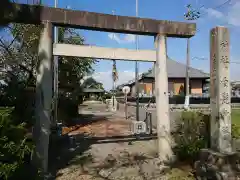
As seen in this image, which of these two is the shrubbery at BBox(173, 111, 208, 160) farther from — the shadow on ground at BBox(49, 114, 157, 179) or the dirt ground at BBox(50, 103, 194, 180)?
the shadow on ground at BBox(49, 114, 157, 179)

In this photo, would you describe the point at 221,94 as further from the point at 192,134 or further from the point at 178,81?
the point at 178,81

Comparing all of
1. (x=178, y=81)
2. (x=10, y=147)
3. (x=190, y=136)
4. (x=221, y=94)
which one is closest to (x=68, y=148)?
(x=190, y=136)

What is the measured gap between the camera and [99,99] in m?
70.1

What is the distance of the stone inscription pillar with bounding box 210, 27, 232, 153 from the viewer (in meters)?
6.09

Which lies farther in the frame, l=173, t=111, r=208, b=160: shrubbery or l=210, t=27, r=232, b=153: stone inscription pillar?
l=173, t=111, r=208, b=160: shrubbery

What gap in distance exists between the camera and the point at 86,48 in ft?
23.1

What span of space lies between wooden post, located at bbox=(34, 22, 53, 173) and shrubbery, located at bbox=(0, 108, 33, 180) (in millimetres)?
1260

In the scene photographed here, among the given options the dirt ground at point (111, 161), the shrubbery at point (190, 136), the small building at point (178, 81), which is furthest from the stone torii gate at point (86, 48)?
the small building at point (178, 81)

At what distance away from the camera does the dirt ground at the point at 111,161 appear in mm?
6836

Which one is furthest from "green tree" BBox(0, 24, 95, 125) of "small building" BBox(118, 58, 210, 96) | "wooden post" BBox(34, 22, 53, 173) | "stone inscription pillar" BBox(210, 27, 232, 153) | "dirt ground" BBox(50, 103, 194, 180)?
"small building" BBox(118, 58, 210, 96)

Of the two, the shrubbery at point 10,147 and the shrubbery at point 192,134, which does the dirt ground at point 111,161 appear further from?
the shrubbery at point 10,147

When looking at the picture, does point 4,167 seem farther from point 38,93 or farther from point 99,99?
point 99,99

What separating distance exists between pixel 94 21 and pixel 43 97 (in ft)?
7.32

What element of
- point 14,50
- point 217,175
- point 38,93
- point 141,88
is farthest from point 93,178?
point 141,88
